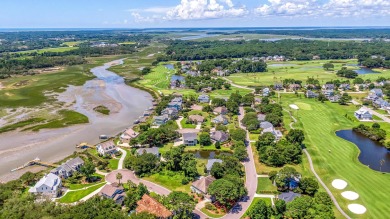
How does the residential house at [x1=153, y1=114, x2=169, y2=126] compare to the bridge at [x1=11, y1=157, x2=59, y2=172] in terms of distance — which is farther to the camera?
the residential house at [x1=153, y1=114, x2=169, y2=126]

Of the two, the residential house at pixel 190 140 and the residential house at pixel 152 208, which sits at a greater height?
the residential house at pixel 152 208

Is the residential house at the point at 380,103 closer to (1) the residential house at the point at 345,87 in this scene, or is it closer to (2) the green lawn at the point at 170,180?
(1) the residential house at the point at 345,87

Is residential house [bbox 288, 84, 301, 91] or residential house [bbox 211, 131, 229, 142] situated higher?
residential house [bbox 288, 84, 301, 91]

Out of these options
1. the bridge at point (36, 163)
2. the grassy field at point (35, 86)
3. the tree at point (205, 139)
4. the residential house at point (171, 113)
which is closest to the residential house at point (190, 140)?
the tree at point (205, 139)

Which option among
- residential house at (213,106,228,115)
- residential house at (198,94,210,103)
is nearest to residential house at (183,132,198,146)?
residential house at (213,106,228,115)

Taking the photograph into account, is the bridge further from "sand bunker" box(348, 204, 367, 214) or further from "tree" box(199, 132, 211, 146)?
"sand bunker" box(348, 204, 367, 214)

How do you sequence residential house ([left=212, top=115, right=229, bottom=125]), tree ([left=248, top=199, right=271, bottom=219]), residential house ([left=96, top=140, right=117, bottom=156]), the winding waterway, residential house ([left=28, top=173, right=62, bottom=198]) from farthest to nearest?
residential house ([left=212, top=115, right=229, bottom=125])
the winding waterway
residential house ([left=96, top=140, right=117, bottom=156])
residential house ([left=28, top=173, right=62, bottom=198])
tree ([left=248, top=199, right=271, bottom=219])

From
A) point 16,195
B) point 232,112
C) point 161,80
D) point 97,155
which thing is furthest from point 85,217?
point 161,80

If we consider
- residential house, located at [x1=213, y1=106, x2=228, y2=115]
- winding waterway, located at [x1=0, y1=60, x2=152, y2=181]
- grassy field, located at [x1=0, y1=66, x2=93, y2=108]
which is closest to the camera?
winding waterway, located at [x1=0, y1=60, x2=152, y2=181]

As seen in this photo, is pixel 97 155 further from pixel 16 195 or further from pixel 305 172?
pixel 305 172
